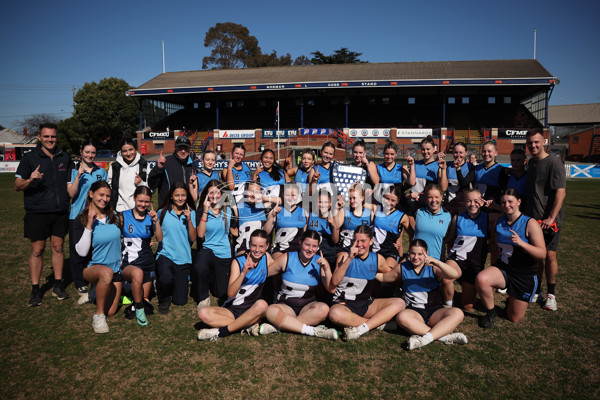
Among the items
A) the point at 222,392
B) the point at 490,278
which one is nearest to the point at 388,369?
the point at 222,392

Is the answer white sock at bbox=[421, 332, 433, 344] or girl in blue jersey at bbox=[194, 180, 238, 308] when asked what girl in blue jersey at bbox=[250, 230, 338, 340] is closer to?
white sock at bbox=[421, 332, 433, 344]

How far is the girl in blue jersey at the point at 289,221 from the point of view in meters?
5.25

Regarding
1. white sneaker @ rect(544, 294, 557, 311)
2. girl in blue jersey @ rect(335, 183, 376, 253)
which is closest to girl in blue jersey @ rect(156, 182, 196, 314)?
girl in blue jersey @ rect(335, 183, 376, 253)


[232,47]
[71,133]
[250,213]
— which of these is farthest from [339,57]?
[250,213]

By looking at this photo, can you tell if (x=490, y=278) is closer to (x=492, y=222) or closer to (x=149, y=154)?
(x=492, y=222)

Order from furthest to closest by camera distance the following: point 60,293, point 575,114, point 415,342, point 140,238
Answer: point 575,114, point 60,293, point 140,238, point 415,342

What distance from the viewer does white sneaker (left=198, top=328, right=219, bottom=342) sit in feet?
13.9

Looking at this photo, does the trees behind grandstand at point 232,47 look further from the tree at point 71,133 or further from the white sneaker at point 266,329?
the white sneaker at point 266,329

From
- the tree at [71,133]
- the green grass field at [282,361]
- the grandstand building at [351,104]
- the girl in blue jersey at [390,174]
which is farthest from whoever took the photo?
the tree at [71,133]

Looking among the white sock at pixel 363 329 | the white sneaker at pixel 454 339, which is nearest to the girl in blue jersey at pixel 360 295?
the white sock at pixel 363 329

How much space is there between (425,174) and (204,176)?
3673mm

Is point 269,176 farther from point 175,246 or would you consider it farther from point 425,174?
point 425,174

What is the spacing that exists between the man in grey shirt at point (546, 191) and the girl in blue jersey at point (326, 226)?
110 inches

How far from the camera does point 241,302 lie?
4469 mm
